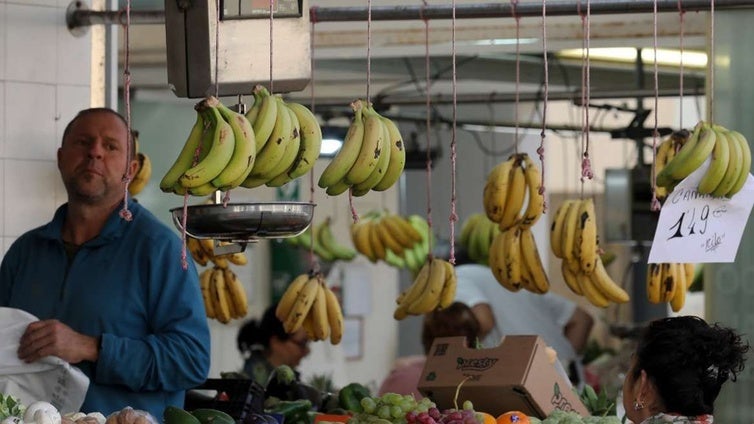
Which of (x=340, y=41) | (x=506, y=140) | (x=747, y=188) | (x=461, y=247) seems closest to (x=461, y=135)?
(x=506, y=140)

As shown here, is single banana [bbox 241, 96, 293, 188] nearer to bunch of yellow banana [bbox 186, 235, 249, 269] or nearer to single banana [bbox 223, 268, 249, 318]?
bunch of yellow banana [bbox 186, 235, 249, 269]

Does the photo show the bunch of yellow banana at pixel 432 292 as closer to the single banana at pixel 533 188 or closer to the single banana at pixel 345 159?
the single banana at pixel 533 188

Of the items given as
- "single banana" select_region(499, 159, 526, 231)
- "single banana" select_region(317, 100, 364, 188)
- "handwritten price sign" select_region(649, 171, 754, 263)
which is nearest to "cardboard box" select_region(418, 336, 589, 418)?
"handwritten price sign" select_region(649, 171, 754, 263)

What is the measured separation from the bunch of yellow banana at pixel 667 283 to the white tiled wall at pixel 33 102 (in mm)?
2476

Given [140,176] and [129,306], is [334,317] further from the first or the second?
[129,306]

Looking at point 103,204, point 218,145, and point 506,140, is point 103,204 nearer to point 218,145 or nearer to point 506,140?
point 218,145

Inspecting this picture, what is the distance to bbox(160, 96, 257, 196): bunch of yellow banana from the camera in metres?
3.37

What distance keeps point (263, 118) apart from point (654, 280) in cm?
254

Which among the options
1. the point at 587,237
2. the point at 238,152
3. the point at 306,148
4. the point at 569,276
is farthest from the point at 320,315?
the point at 238,152

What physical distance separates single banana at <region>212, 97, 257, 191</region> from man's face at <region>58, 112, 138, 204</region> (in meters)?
1.13

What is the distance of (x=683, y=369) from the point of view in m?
3.74

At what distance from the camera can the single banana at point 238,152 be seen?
3404 mm

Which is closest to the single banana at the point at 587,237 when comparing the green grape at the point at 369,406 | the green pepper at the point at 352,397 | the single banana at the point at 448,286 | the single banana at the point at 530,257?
the single banana at the point at 530,257

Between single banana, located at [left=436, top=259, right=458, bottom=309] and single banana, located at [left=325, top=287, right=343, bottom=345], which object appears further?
single banana, located at [left=325, top=287, right=343, bottom=345]
